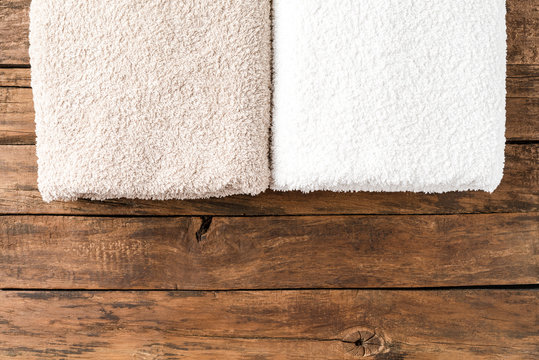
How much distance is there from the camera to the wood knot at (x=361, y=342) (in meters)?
0.54

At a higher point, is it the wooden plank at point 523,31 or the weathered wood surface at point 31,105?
the wooden plank at point 523,31

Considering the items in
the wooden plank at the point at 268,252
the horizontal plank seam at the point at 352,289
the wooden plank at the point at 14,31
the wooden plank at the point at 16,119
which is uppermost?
the wooden plank at the point at 14,31

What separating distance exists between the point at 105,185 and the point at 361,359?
446mm

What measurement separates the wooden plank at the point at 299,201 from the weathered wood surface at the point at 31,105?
0.07 ft

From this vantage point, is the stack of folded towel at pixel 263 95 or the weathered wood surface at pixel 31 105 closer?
the stack of folded towel at pixel 263 95

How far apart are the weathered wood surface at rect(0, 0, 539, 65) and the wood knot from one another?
471 mm

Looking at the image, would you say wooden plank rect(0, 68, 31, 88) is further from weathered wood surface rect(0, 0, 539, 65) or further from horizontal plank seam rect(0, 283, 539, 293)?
horizontal plank seam rect(0, 283, 539, 293)

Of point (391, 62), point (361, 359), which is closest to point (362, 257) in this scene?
point (361, 359)

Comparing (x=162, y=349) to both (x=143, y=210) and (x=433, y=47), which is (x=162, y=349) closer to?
(x=143, y=210)

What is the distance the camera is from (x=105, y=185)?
0.43 meters

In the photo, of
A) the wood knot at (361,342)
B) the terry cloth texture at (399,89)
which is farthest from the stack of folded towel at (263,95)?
the wood knot at (361,342)

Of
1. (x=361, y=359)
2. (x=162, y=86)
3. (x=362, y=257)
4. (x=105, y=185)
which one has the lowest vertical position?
(x=361, y=359)

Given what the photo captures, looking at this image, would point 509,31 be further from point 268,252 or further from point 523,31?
point 268,252

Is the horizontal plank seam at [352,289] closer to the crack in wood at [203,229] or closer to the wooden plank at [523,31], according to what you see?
the crack in wood at [203,229]
